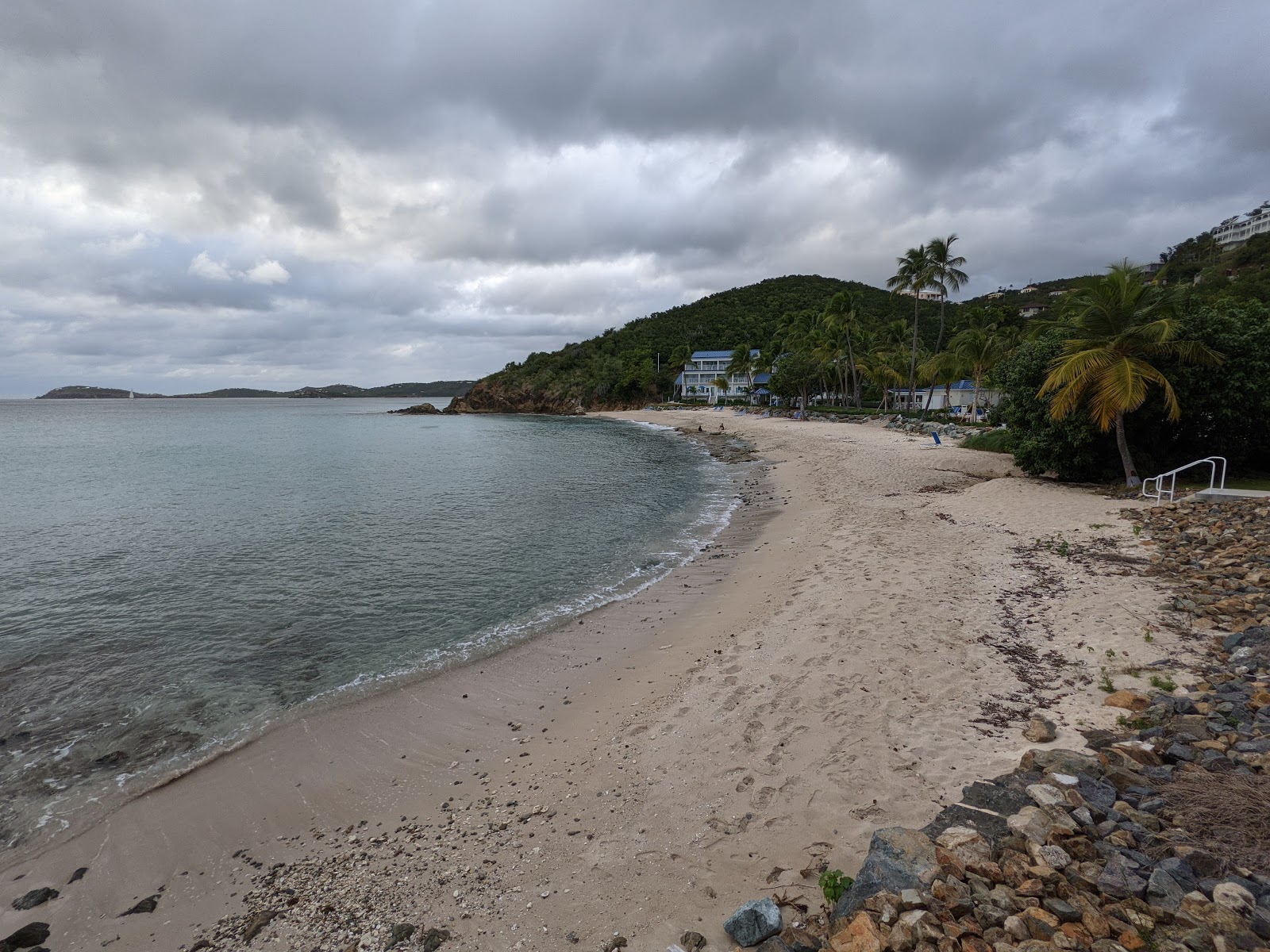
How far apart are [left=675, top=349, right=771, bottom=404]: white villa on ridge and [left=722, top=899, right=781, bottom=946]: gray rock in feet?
359

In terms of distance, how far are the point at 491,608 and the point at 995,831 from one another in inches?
415

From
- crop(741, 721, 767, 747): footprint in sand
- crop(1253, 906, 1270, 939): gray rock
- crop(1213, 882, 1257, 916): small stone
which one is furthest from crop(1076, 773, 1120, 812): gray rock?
crop(741, 721, 767, 747): footprint in sand

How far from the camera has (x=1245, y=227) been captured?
134 metres

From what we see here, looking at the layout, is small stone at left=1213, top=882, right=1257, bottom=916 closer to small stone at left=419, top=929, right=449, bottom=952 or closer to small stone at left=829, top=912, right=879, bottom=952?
small stone at left=829, top=912, right=879, bottom=952

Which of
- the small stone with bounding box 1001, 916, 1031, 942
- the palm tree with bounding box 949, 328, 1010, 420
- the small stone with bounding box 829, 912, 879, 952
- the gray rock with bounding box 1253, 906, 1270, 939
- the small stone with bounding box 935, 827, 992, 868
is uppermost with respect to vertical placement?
the palm tree with bounding box 949, 328, 1010, 420

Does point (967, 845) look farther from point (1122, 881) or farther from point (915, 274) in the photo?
point (915, 274)

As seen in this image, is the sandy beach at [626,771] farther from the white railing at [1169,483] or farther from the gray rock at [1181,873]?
the white railing at [1169,483]

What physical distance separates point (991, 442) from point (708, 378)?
93.3m

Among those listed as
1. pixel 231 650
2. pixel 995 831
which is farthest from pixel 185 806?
pixel 995 831

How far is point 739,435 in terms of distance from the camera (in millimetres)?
56281

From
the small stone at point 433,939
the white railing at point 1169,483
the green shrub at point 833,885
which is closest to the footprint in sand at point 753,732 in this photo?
the green shrub at point 833,885

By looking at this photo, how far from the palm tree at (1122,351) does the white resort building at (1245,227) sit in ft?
517

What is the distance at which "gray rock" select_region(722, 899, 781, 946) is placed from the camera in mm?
4008

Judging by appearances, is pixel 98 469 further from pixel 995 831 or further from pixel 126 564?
pixel 995 831
